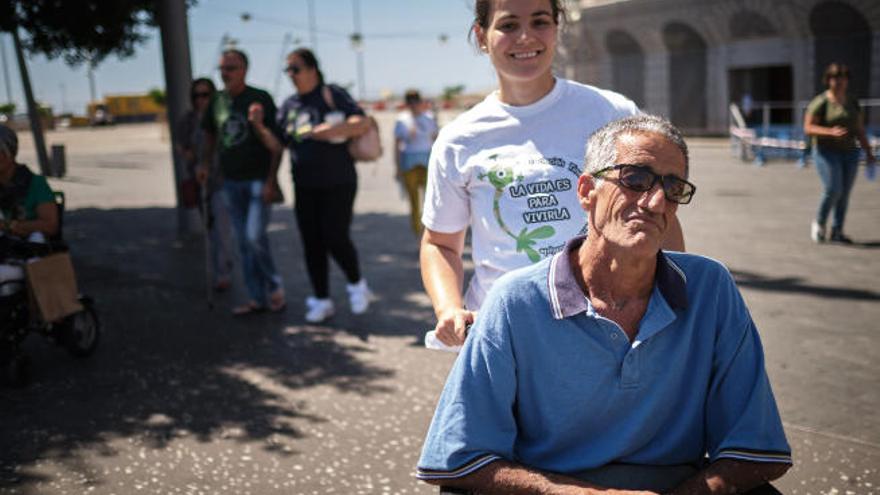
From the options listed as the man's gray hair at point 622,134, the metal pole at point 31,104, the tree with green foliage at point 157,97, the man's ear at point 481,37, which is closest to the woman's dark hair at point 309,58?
the man's ear at point 481,37

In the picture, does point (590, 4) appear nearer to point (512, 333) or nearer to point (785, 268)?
point (785, 268)

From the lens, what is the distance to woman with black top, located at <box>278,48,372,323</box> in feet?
21.1

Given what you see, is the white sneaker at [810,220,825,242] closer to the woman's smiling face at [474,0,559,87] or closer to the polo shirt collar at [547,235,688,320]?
the woman's smiling face at [474,0,559,87]

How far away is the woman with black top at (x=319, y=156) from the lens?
21.1 ft

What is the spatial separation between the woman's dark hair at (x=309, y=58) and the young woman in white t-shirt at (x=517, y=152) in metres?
3.84

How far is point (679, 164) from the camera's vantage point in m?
2.08

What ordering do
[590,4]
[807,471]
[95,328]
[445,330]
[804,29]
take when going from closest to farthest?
[445,330]
[807,471]
[95,328]
[804,29]
[590,4]

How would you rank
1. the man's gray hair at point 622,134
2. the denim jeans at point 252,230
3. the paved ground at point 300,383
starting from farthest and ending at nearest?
the denim jeans at point 252,230
the paved ground at point 300,383
the man's gray hair at point 622,134

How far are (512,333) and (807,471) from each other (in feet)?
8.10

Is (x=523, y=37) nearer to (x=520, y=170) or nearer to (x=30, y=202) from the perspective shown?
(x=520, y=170)

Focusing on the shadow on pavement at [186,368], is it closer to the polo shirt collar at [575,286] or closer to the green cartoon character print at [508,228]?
the green cartoon character print at [508,228]

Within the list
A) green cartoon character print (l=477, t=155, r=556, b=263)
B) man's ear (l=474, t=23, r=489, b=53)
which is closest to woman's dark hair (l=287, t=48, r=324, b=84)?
man's ear (l=474, t=23, r=489, b=53)

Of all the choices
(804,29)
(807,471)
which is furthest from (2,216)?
(804,29)

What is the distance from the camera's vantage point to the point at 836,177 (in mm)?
9117
